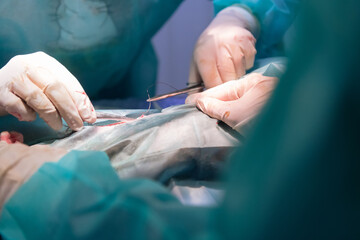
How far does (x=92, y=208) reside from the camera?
0.46 m

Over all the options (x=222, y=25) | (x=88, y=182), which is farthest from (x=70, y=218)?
(x=222, y=25)

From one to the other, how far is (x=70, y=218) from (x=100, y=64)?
157cm

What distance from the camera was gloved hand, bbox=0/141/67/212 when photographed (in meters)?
0.60

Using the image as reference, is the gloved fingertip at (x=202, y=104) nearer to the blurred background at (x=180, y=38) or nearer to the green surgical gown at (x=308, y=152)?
the green surgical gown at (x=308, y=152)

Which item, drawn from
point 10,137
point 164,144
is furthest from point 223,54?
point 10,137

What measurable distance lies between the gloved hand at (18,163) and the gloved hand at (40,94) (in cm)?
22

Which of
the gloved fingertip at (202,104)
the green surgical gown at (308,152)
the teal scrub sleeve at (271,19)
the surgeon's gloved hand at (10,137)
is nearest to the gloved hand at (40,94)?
the surgeon's gloved hand at (10,137)

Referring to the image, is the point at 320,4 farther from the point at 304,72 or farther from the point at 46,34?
the point at 46,34

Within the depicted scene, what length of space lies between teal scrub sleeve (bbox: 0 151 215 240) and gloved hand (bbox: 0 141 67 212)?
1.7 inches

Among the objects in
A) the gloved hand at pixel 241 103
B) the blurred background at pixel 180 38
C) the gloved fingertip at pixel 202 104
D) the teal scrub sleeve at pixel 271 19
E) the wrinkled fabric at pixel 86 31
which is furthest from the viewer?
the blurred background at pixel 180 38

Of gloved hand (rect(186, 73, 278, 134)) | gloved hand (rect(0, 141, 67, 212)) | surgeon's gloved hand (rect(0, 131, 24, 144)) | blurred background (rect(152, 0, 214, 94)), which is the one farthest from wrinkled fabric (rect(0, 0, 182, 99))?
blurred background (rect(152, 0, 214, 94))

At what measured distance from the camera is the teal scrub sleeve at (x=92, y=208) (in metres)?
0.41

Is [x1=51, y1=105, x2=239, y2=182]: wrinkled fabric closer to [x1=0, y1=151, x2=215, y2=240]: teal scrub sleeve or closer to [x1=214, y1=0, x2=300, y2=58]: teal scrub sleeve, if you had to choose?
[x1=0, y1=151, x2=215, y2=240]: teal scrub sleeve

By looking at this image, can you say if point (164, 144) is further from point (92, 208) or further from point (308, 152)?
point (308, 152)
